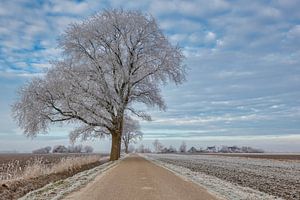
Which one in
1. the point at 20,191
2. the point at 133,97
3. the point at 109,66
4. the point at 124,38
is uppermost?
the point at 124,38

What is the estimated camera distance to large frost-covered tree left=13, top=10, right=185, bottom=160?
36938mm

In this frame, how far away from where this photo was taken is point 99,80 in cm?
3809

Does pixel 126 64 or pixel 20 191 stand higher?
pixel 126 64

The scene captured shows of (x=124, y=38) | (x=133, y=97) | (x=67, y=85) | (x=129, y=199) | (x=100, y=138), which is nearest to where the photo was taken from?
(x=129, y=199)

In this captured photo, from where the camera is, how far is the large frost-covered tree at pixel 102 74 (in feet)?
121

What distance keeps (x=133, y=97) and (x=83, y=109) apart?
618 cm

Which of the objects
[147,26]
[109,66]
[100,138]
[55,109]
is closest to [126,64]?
[109,66]

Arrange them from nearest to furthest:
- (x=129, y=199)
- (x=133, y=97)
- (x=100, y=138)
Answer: (x=129, y=199), (x=133, y=97), (x=100, y=138)

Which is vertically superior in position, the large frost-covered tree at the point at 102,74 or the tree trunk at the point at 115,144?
the large frost-covered tree at the point at 102,74

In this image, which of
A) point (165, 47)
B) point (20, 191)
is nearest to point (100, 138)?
point (165, 47)

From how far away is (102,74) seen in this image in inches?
1513

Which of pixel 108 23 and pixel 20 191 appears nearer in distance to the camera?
pixel 20 191

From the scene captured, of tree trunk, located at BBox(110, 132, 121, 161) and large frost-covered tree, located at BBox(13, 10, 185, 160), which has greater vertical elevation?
large frost-covered tree, located at BBox(13, 10, 185, 160)

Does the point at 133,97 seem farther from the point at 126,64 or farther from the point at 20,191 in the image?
the point at 20,191
